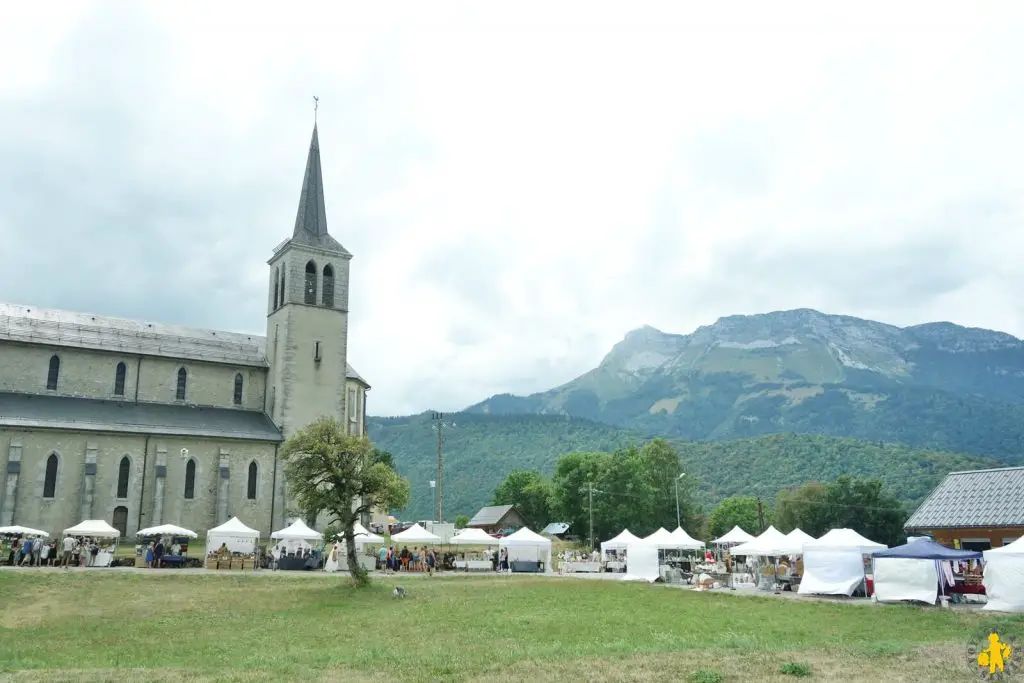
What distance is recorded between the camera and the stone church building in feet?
157

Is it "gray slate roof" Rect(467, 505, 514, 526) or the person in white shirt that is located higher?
"gray slate roof" Rect(467, 505, 514, 526)

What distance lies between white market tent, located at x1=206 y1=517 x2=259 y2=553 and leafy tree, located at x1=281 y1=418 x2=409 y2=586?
947 cm

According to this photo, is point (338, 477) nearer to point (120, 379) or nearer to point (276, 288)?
point (120, 379)

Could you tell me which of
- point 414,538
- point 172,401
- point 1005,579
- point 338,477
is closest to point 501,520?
point 172,401

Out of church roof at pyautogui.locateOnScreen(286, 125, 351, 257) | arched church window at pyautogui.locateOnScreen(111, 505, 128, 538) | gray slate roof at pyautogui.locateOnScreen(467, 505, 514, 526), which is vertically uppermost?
church roof at pyautogui.locateOnScreen(286, 125, 351, 257)

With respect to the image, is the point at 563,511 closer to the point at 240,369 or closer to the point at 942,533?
the point at 240,369

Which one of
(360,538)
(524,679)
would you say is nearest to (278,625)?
(524,679)

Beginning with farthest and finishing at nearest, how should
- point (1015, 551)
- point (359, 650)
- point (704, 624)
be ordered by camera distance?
point (1015, 551)
point (704, 624)
point (359, 650)

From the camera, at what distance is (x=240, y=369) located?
58.5 m

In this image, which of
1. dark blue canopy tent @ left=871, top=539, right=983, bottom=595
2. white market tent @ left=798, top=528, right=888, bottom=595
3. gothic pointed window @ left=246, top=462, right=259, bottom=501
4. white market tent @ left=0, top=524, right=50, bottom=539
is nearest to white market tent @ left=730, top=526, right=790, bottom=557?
white market tent @ left=798, top=528, right=888, bottom=595

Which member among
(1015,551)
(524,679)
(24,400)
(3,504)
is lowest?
(524,679)

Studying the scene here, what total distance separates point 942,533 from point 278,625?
33.5 metres

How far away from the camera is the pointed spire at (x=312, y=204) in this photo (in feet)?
198

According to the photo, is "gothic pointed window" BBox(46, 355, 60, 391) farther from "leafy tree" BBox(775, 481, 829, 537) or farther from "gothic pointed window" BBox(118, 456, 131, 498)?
"leafy tree" BBox(775, 481, 829, 537)
